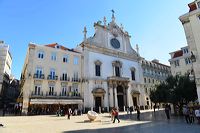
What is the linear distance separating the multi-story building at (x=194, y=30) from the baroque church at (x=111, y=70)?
2059cm

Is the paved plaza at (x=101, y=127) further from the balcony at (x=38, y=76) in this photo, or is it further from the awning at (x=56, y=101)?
the balcony at (x=38, y=76)

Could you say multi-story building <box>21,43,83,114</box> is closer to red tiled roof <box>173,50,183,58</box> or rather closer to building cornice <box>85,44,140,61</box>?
building cornice <box>85,44,140,61</box>

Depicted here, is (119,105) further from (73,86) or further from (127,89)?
(73,86)

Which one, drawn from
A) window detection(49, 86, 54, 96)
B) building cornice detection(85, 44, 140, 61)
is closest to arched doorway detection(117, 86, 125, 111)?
building cornice detection(85, 44, 140, 61)

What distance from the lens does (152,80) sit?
52812 mm

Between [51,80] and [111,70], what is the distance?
1541cm

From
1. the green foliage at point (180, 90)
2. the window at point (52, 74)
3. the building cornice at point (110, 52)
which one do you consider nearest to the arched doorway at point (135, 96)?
the building cornice at point (110, 52)

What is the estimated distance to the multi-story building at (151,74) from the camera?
164 ft

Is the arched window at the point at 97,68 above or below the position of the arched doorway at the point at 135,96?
above

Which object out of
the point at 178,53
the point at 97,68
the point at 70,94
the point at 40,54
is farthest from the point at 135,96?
the point at 40,54

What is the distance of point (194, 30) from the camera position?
2112 centimetres

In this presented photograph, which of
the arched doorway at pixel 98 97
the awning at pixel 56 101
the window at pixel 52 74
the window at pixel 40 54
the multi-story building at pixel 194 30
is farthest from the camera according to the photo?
the arched doorway at pixel 98 97

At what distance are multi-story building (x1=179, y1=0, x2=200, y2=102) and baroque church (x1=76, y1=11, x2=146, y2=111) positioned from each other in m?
20.6

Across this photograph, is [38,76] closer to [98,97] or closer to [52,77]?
[52,77]
